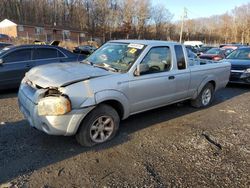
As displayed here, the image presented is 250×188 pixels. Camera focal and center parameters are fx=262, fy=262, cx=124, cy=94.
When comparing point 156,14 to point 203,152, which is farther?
point 156,14

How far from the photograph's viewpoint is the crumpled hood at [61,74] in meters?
3.98

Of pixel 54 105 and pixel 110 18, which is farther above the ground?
pixel 110 18

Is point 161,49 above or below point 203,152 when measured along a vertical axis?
above

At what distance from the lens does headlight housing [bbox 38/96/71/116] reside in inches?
146

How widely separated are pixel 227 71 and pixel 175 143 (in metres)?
3.89

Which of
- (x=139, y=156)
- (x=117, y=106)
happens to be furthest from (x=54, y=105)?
(x=139, y=156)

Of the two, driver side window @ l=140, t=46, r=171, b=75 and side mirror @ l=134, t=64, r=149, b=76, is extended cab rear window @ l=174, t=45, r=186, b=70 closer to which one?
driver side window @ l=140, t=46, r=171, b=75

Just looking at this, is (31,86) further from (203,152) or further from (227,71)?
(227,71)

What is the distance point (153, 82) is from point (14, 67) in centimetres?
480

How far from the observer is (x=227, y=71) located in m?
7.54

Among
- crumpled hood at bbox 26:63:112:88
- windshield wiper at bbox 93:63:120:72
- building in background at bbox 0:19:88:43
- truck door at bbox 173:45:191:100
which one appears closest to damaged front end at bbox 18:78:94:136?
crumpled hood at bbox 26:63:112:88

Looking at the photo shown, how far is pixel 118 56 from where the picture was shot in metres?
5.03

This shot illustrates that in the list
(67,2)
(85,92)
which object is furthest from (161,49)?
(67,2)

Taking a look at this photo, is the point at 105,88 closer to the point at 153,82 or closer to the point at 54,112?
the point at 54,112
